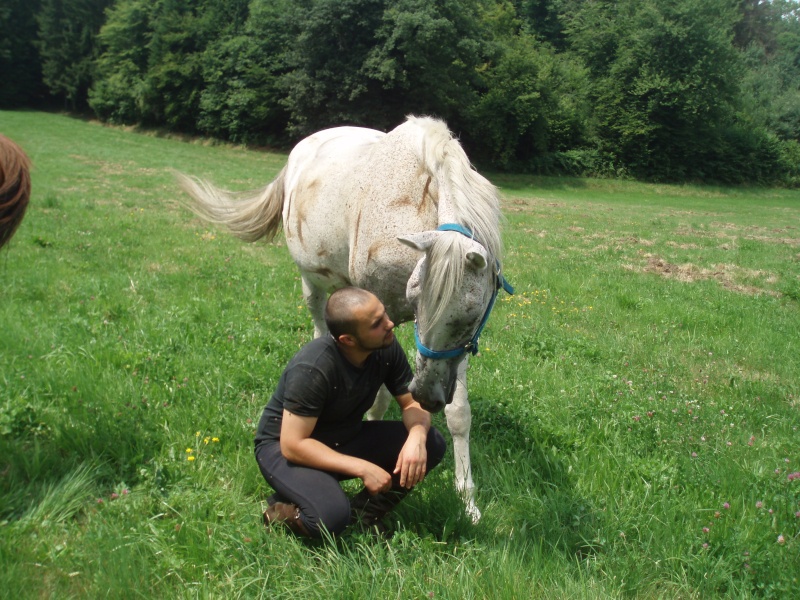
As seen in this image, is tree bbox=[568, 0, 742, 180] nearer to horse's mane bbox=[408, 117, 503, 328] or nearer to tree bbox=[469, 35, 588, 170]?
tree bbox=[469, 35, 588, 170]

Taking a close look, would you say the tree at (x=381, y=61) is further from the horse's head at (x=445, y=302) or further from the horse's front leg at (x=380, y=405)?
the horse's head at (x=445, y=302)

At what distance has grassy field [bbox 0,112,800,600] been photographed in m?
2.41

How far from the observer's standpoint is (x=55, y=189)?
14461 mm

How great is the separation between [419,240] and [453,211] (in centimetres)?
35

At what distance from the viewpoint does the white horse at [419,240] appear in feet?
8.38

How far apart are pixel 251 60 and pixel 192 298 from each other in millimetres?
37097

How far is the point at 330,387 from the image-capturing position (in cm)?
268

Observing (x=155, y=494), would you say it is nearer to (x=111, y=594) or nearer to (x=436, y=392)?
(x=111, y=594)

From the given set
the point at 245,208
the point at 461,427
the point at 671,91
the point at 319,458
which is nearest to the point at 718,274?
the point at 245,208

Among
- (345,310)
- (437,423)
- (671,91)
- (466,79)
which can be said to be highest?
(671,91)

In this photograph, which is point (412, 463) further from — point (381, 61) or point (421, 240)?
point (381, 61)

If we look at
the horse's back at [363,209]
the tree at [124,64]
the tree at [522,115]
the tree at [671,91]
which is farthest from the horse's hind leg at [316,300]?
the tree at [124,64]

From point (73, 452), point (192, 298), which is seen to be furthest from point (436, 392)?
point (192, 298)

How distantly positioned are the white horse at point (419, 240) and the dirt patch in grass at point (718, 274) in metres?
7.39
